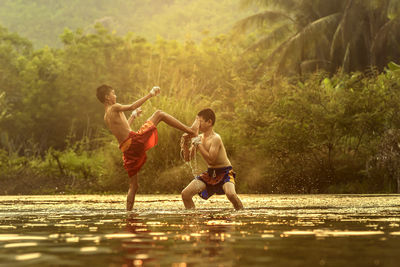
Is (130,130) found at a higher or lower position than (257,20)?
lower

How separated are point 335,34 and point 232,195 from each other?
990 inches

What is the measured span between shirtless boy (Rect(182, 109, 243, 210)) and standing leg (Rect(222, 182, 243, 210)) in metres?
0.03

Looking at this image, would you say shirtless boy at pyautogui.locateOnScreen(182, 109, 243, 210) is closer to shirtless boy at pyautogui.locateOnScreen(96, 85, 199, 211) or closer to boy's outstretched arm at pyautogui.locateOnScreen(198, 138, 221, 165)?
boy's outstretched arm at pyautogui.locateOnScreen(198, 138, 221, 165)

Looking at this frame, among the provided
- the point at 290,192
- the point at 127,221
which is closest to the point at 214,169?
the point at 127,221

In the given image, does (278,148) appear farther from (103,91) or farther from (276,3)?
(276,3)

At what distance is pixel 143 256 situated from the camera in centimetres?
428

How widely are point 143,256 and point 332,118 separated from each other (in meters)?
14.8

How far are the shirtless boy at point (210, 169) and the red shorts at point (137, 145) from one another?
2.45 feet

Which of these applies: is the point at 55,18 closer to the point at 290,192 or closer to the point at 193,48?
the point at 193,48

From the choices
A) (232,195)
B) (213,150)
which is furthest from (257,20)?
(232,195)

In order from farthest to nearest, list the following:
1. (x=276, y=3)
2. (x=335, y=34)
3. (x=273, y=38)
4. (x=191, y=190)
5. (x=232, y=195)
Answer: (x=276, y=3) < (x=273, y=38) < (x=335, y=34) < (x=191, y=190) < (x=232, y=195)

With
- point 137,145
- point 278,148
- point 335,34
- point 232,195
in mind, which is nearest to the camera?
point 232,195

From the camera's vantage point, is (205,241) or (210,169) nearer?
(205,241)

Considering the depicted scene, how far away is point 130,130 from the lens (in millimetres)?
10320
